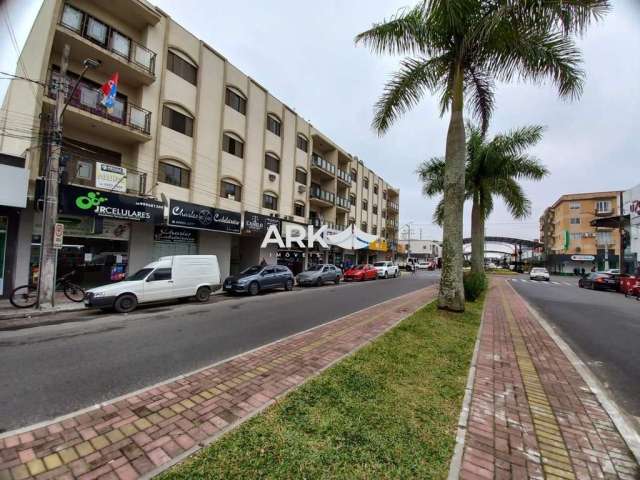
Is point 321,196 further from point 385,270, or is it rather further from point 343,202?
point 385,270

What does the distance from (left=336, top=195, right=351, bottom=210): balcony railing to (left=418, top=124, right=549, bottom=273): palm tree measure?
614 inches

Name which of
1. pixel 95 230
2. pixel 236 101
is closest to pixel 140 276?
pixel 95 230

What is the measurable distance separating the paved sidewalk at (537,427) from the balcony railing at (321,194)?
2370 cm

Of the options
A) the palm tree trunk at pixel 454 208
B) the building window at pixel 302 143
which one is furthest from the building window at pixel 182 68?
the palm tree trunk at pixel 454 208

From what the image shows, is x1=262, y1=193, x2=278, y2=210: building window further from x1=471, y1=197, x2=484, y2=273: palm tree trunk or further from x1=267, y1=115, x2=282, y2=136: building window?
x1=471, y1=197, x2=484, y2=273: palm tree trunk

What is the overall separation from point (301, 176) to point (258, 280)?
573 inches

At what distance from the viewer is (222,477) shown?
2.29m

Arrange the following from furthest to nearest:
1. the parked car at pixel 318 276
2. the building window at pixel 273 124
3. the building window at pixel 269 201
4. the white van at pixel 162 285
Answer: the building window at pixel 273 124
the building window at pixel 269 201
the parked car at pixel 318 276
the white van at pixel 162 285

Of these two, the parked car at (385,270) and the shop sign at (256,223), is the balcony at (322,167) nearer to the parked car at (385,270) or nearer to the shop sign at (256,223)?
the shop sign at (256,223)

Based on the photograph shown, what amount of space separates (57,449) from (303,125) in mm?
27572

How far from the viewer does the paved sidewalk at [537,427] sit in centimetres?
260

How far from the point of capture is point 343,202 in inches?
1326

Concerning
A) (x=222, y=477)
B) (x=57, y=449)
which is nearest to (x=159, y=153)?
(x=57, y=449)

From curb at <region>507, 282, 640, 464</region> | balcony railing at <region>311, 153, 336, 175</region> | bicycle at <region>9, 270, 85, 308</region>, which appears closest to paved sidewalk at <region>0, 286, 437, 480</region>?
curb at <region>507, 282, 640, 464</region>
